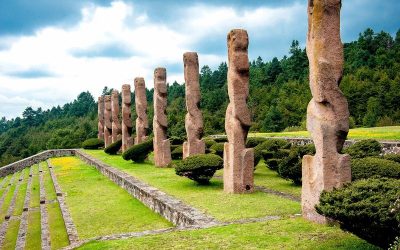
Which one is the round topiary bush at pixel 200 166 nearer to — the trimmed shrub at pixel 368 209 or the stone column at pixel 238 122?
the stone column at pixel 238 122

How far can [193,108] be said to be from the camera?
1549 cm

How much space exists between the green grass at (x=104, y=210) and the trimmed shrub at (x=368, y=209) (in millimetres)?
4367

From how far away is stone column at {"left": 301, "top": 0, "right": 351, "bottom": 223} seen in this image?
7.13 metres

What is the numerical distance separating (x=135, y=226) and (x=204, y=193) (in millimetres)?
2326

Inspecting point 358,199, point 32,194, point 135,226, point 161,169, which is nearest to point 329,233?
point 358,199

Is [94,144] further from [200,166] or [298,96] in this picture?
[200,166]

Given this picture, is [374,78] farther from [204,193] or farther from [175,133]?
[204,193]

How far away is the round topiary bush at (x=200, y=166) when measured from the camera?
11.7 meters

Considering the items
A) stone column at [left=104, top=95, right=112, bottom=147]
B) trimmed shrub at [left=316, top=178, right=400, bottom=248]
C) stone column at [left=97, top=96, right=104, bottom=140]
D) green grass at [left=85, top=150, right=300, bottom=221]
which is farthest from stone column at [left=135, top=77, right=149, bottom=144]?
trimmed shrub at [left=316, top=178, right=400, bottom=248]

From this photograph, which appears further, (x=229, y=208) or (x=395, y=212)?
(x=229, y=208)

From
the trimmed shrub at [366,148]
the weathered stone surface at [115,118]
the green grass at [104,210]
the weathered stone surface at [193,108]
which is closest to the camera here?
the green grass at [104,210]

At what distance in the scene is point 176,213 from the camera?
8.71 metres

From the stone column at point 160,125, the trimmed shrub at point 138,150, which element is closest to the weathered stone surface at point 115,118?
the trimmed shrub at point 138,150

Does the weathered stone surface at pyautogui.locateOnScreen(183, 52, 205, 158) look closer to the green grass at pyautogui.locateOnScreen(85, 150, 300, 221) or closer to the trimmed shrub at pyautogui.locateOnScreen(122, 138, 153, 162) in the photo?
the green grass at pyautogui.locateOnScreen(85, 150, 300, 221)
